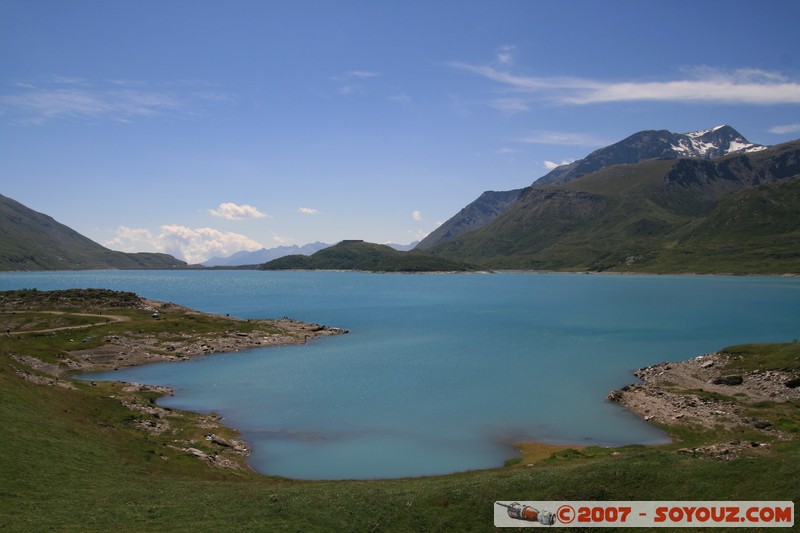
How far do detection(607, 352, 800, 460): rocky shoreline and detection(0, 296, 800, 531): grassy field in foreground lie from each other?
13773mm

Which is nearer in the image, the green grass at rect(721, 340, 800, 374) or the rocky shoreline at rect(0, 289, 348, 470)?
the rocky shoreline at rect(0, 289, 348, 470)

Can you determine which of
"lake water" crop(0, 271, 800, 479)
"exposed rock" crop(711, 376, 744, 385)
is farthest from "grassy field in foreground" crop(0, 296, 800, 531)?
"exposed rock" crop(711, 376, 744, 385)

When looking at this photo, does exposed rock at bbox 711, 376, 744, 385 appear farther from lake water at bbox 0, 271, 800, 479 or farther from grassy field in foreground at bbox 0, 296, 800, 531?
grassy field in foreground at bbox 0, 296, 800, 531

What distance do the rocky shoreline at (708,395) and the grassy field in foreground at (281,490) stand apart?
1377 cm

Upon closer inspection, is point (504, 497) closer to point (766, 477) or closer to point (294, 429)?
point (766, 477)

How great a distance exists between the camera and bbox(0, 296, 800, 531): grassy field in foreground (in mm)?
28094

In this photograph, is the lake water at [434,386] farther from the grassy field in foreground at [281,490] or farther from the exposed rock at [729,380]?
the exposed rock at [729,380]

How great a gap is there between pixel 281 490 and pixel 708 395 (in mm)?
52898

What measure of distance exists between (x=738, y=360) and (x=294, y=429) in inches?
2470

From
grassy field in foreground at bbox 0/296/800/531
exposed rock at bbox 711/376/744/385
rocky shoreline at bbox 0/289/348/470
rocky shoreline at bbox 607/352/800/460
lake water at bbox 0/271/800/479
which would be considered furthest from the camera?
exposed rock at bbox 711/376/744/385

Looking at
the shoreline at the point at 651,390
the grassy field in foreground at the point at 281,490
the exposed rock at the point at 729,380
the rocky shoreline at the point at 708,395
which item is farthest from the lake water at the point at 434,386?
the exposed rock at the point at 729,380

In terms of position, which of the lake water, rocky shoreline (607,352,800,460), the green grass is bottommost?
the lake water

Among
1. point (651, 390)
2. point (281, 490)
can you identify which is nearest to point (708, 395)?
point (651, 390)

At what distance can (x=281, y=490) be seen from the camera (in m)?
34.7
